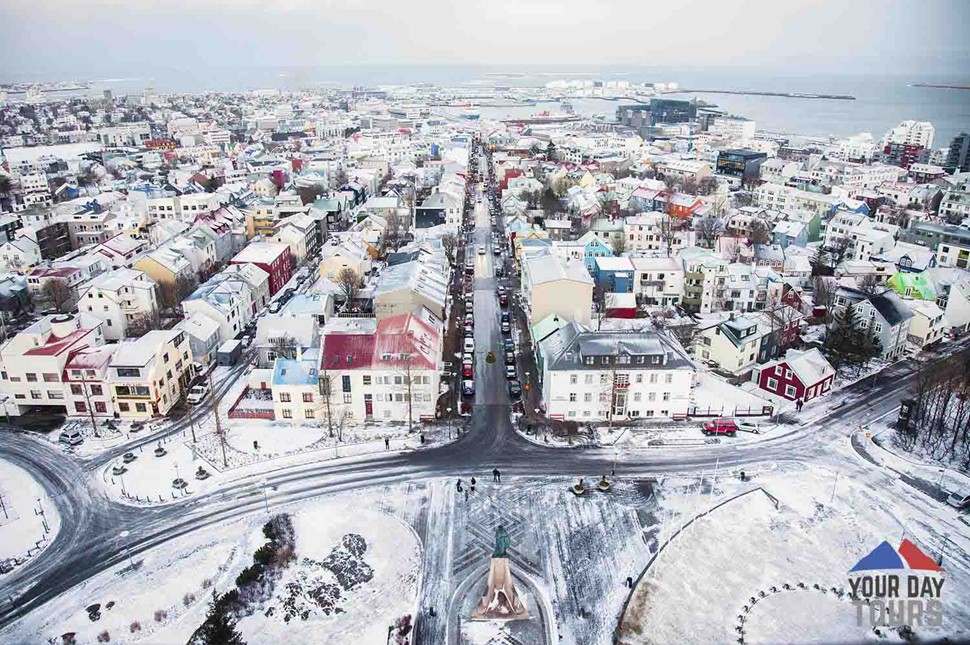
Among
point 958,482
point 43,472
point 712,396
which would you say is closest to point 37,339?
point 43,472

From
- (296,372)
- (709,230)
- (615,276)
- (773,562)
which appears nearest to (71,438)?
(296,372)

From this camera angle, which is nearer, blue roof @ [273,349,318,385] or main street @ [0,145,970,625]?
main street @ [0,145,970,625]

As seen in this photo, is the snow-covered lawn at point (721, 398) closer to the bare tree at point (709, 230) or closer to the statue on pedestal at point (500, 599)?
the statue on pedestal at point (500, 599)

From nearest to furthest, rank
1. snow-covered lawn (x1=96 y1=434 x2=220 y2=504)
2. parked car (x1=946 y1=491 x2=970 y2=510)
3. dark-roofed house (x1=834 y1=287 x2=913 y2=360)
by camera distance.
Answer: parked car (x1=946 y1=491 x2=970 y2=510) < snow-covered lawn (x1=96 y1=434 x2=220 y2=504) < dark-roofed house (x1=834 y1=287 x2=913 y2=360)

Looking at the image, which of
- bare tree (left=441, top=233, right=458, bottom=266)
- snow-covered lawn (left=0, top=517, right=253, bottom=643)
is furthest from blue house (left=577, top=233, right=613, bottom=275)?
snow-covered lawn (left=0, top=517, right=253, bottom=643)

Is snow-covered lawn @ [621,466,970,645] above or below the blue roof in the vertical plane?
below

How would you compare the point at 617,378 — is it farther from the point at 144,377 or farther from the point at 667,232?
the point at 667,232

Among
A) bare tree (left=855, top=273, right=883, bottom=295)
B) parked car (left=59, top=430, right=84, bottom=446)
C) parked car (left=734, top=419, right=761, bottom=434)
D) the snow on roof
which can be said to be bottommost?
parked car (left=734, top=419, right=761, bottom=434)

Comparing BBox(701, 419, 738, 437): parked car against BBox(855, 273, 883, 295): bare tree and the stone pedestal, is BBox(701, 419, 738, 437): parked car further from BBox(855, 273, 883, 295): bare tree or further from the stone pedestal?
BBox(855, 273, 883, 295): bare tree
